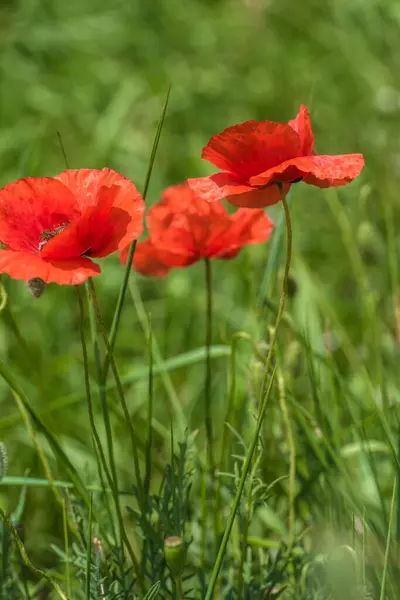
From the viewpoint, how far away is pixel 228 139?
29.4 inches

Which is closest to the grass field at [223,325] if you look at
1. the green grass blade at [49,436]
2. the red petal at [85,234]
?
the green grass blade at [49,436]

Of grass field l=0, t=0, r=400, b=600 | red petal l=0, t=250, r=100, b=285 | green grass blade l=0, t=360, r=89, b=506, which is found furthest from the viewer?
grass field l=0, t=0, r=400, b=600

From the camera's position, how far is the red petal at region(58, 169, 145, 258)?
0.73m

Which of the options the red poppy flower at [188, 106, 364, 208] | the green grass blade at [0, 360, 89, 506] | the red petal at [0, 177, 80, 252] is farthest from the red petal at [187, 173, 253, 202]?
the green grass blade at [0, 360, 89, 506]

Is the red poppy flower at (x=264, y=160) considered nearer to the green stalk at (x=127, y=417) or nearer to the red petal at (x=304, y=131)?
the red petal at (x=304, y=131)

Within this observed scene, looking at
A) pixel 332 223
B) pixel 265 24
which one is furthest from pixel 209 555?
pixel 265 24

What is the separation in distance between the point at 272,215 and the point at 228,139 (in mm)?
1149

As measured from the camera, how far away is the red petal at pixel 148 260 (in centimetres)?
100

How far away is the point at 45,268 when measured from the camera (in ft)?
2.31

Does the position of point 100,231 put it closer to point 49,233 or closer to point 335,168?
point 49,233

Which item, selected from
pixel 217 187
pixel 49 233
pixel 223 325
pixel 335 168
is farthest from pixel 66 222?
pixel 223 325

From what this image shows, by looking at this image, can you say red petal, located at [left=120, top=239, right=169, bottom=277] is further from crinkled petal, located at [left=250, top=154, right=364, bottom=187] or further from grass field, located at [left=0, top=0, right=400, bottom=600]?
crinkled petal, located at [left=250, top=154, right=364, bottom=187]

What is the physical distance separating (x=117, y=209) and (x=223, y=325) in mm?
446

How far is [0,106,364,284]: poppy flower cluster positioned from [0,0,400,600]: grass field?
0.10 meters
